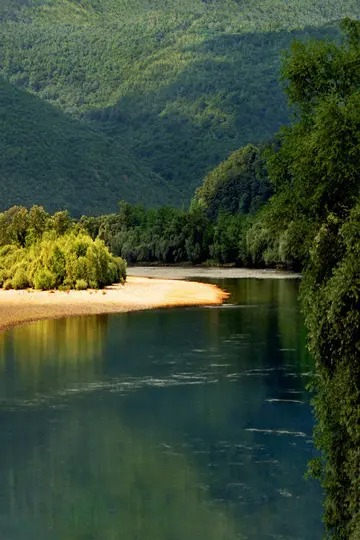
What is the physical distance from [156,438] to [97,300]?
4735 cm

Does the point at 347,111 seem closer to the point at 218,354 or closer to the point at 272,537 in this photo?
the point at 272,537

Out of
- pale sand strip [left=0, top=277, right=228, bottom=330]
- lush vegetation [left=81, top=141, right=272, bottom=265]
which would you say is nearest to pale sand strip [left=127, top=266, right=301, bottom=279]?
lush vegetation [left=81, top=141, right=272, bottom=265]

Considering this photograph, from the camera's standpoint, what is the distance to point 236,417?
36.5m

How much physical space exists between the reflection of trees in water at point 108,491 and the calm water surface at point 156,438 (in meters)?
0.05

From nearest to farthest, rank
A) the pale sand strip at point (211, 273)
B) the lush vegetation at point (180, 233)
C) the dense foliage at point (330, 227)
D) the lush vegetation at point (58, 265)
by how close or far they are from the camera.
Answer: the dense foliage at point (330, 227)
the lush vegetation at point (58, 265)
the pale sand strip at point (211, 273)
the lush vegetation at point (180, 233)

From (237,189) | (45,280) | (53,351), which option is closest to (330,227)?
(53,351)

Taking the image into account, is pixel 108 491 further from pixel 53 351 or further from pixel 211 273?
pixel 211 273

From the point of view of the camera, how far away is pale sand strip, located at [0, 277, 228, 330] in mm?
71188

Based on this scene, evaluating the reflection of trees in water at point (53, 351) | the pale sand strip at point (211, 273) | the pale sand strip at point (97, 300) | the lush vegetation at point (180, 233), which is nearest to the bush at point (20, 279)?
the pale sand strip at point (97, 300)

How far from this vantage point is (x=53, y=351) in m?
52.2

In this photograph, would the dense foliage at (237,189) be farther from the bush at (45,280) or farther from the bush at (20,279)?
the bush at (45,280)

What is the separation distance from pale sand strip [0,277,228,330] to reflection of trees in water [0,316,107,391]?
3.38 metres

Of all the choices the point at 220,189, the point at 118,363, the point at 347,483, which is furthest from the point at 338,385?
the point at 220,189

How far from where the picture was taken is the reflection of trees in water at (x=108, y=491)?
2553 centimetres
